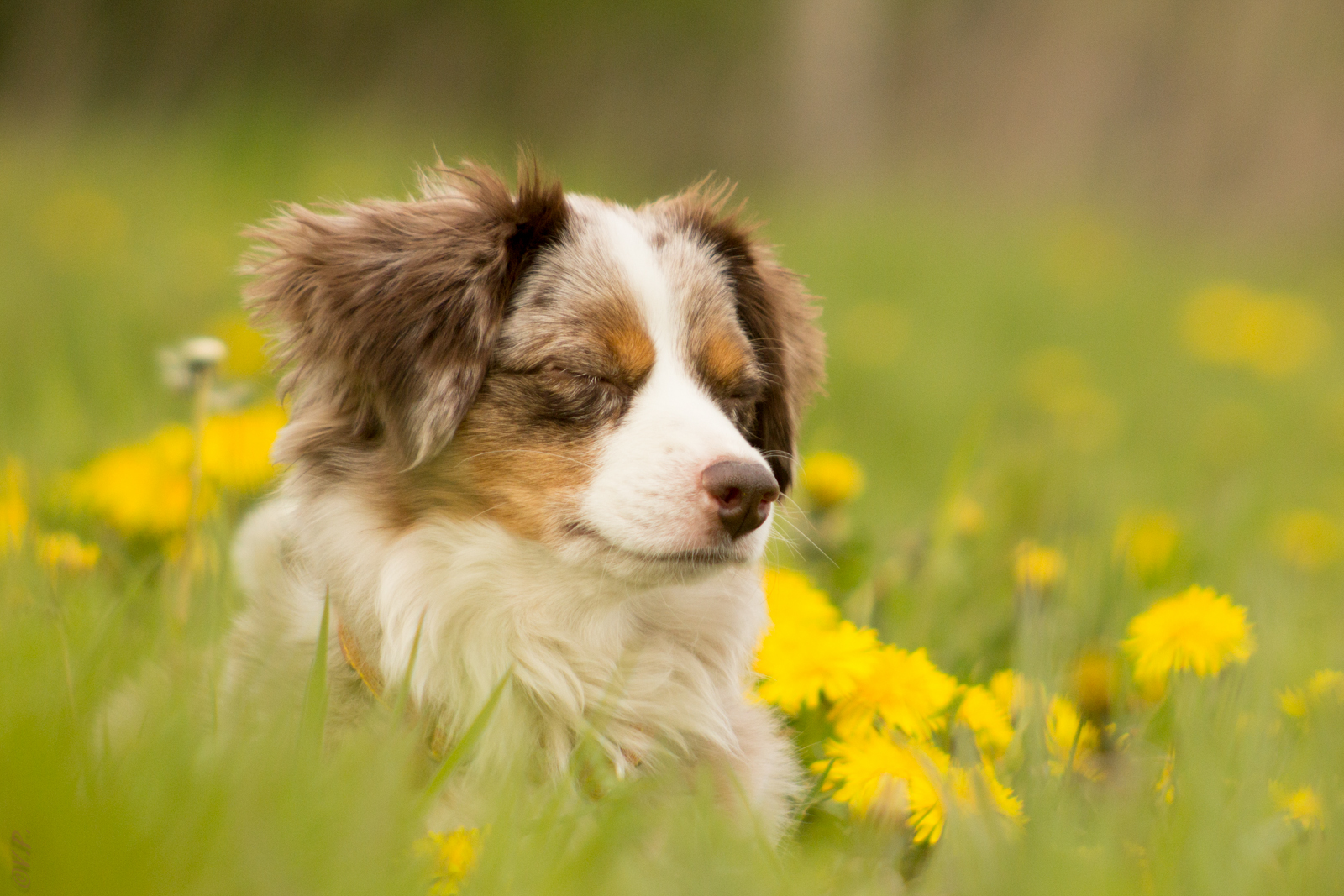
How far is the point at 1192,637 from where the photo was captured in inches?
91.1

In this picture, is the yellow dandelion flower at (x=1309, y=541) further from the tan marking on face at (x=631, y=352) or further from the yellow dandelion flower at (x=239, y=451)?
the yellow dandelion flower at (x=239, y=451)

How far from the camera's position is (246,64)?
32.7ft

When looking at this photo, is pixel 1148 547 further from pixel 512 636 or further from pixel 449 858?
pixel 449 858

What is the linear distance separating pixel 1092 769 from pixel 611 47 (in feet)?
38.8

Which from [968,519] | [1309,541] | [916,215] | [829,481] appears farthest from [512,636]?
[916,215]

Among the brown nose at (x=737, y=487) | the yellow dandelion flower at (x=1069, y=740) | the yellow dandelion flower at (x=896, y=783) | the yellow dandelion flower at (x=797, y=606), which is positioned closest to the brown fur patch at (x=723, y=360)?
the brown nose at (x=737, y=487)

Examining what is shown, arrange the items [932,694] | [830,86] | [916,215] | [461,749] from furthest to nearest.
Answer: [830,86] < [916,215] < [932,694] < [461,749]

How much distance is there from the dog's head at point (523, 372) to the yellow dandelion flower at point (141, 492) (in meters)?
0.76

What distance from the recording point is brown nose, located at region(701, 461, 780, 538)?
2119 mm

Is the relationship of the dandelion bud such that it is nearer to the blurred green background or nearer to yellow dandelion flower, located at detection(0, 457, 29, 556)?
the blurred green background

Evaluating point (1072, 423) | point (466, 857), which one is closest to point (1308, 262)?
point (1072, 423)

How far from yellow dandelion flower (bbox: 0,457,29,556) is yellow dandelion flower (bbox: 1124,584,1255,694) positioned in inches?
89.9

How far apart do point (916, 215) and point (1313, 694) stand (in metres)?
7.93

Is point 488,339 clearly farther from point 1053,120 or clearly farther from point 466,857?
point 1053,120
